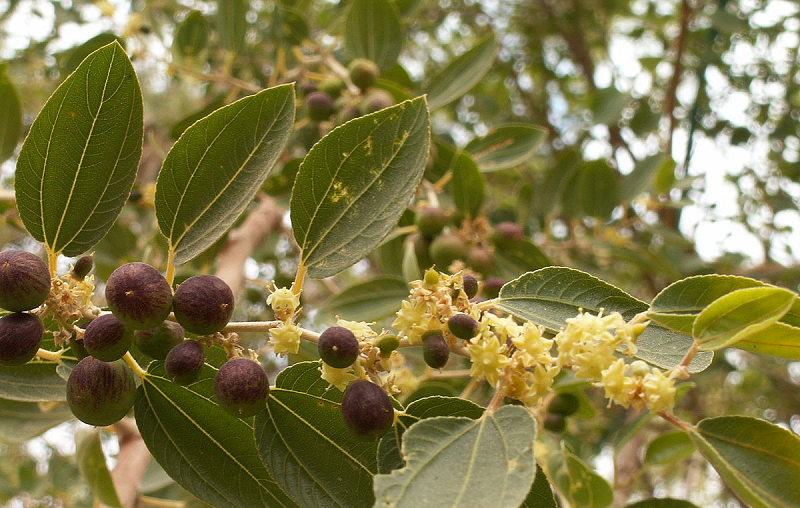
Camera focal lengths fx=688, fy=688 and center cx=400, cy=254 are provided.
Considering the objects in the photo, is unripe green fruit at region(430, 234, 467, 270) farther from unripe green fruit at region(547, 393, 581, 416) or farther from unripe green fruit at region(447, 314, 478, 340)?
unripe green fruit at region(447, 314, 478, 340)

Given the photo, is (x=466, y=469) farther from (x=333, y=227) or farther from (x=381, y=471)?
(x=333, y=227)

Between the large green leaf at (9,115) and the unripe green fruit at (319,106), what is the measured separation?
0.92 m

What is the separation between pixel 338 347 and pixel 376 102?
124cm

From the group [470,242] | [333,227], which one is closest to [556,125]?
[470,242]

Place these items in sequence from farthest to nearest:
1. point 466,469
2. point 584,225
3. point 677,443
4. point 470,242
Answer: point 584,225, point 470,242, point 677,443, point 466,469

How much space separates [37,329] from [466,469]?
0.63 meters

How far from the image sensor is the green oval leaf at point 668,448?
1.96 metres

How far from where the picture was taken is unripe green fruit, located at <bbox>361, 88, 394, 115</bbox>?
2.02m

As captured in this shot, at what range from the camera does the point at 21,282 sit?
0.94m

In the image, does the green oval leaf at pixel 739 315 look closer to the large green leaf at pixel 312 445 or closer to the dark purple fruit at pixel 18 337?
the large green leaf at pixel 312 445

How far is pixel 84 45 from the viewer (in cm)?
227

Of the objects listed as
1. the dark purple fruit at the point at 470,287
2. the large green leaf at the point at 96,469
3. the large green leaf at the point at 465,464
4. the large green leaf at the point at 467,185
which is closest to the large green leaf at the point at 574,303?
the dark purple fruit at the point at 470,287

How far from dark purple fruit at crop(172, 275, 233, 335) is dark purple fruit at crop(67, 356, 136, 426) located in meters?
0.15

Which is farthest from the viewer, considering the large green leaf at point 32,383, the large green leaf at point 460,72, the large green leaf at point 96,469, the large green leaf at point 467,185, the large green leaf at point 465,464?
the large green leaf at point 460,72
